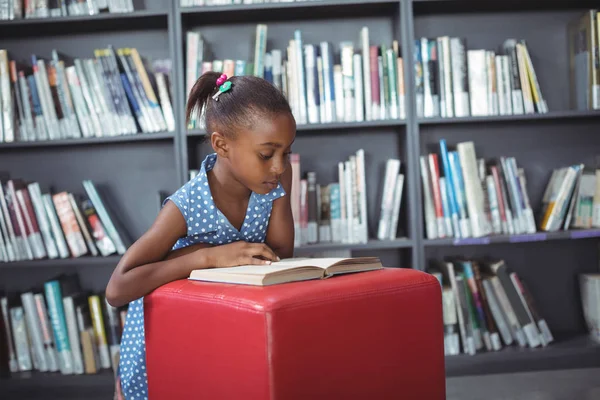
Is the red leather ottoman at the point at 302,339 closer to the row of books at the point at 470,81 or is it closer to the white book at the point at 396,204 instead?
the white book at the point at 396,204

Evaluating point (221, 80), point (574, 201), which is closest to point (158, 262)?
point (221, 80)

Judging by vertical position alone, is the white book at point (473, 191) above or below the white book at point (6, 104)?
below

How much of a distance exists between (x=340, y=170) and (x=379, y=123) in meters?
0.24

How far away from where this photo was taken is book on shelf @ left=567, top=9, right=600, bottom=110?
2533 mm

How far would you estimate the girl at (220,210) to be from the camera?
4.58 feet

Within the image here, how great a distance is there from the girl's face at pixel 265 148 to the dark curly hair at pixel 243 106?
22mm

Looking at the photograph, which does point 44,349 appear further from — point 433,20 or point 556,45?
point 556,45

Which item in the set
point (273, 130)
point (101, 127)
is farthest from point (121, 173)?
point (273, 130)

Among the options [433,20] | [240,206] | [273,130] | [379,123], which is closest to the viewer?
[273,130]

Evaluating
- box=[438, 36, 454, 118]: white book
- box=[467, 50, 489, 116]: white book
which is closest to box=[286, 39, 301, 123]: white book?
box=[438, 36, 454, 118]: white book

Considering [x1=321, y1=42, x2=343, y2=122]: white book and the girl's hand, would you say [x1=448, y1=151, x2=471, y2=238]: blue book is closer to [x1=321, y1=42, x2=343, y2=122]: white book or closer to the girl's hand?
[x1=321, y1=42, x2=343, y2=122]: white book

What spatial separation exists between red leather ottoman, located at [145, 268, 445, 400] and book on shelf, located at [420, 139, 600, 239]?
1.28m

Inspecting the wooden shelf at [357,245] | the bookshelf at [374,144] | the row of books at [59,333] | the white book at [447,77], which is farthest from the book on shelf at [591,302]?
the row of books at [59,333]

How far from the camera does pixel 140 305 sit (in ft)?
4.76
